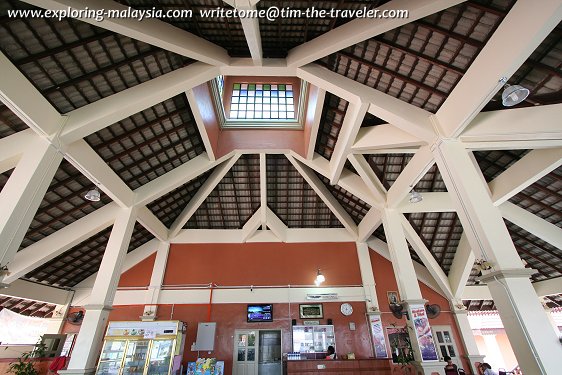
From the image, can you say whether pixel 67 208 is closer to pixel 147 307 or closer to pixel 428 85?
pixel 147 307

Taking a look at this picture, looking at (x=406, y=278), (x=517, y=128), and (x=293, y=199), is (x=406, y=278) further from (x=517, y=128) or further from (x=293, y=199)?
(x=293, y=199)

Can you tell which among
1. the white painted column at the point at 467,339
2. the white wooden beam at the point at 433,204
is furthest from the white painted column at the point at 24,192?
the white painted column at the point at 467,339

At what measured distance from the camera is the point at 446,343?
32.5ft

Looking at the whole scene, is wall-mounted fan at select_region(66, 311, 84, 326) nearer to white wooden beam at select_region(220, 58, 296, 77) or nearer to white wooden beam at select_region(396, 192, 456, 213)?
white wooden beam at select_region(220, 58, 296, 77)

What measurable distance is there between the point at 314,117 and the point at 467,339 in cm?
949

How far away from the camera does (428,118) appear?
597cm

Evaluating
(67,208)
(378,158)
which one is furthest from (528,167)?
(67,208)

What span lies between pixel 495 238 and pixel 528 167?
264 cm

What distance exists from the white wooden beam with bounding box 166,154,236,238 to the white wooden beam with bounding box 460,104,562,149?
21.5 feet

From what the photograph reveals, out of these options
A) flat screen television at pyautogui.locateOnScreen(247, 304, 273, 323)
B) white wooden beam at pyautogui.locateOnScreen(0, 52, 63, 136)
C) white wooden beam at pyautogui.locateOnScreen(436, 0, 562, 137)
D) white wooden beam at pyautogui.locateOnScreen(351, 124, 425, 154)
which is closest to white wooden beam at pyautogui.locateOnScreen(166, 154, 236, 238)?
white wooden beam at pyautogui.locateOnScreen(351, 124, 425, 154)

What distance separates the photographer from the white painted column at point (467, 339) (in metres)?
9.44

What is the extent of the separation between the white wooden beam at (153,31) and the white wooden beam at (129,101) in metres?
0.45

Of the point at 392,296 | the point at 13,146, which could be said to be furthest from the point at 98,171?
the point at 392,296

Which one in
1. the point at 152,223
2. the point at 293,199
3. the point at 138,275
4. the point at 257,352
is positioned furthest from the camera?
the point at 293,199
